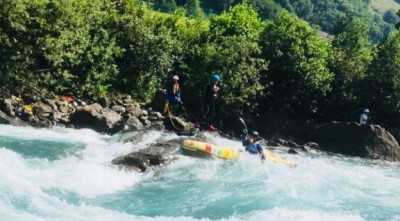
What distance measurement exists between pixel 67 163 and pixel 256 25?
22.3 m

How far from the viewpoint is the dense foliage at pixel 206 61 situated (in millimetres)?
27891

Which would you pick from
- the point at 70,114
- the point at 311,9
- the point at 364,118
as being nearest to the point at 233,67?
the point at 364,118

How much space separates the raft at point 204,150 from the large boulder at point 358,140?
13.8m

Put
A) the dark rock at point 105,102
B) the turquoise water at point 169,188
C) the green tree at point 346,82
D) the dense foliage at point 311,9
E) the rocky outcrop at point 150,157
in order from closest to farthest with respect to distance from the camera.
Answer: the turquoise water at point 169,188 → the rocky outcrop at point 150,157 → the dark rock at point 105,102 → the green tree at point 346,82 → the dense foliage at point 311,9

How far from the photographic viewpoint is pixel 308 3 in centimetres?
14550

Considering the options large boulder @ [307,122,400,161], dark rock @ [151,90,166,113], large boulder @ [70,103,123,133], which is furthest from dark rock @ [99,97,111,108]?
large boulder @ [307,122,400,161]

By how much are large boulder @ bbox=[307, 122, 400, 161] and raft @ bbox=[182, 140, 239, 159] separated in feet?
45.3

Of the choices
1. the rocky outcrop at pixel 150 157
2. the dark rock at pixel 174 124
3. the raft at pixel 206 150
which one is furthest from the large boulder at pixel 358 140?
the rocky outcrop at pixel 150 157

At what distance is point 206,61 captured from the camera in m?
32.7

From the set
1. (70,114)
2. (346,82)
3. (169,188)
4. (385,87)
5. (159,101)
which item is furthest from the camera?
(346,82)

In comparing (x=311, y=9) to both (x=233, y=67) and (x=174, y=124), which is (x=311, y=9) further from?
(x=174, y=124)

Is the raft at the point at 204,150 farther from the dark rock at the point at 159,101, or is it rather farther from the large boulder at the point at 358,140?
the large boulder at the point at 358,140

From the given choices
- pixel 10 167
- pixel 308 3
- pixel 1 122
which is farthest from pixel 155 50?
pixel 308 3

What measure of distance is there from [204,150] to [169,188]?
11.8ft
